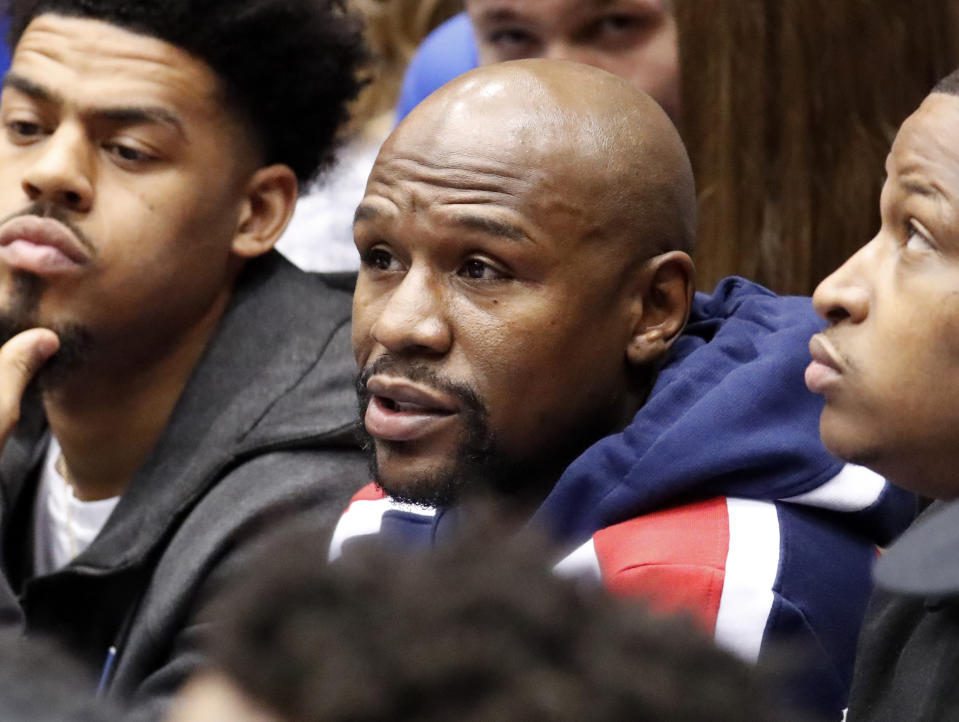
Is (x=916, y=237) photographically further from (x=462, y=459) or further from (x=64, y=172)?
(x=64, y=172)

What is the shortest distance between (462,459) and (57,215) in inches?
A: 38.3

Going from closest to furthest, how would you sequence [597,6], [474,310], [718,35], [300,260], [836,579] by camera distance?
[836,579], [474,310], [597,6], [718,35], [300,260]

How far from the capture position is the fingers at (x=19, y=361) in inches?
91.0

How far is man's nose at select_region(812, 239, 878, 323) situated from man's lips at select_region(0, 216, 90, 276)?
4.42ft

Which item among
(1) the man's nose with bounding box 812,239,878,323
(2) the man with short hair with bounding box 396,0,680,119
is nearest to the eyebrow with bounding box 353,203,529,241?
(1) the man's nose with bounding box 812,239,878,323

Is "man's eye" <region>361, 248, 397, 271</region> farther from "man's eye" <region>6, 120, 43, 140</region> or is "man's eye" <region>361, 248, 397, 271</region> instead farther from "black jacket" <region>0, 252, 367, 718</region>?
"man's eye" <region>6, 120, 43, 140</region>

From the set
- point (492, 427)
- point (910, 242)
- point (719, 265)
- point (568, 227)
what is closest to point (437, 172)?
point (568, 227)

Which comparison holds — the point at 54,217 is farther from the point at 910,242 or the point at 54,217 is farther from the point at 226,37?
the point at 910,242

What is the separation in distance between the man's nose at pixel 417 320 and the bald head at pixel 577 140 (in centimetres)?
17

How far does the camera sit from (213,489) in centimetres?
231

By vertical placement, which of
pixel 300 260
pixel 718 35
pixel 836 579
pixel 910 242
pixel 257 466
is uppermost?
pixel 910 242

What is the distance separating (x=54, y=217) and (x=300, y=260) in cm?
108

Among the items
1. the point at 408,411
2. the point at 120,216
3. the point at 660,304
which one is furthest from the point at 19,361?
the point at 660,304

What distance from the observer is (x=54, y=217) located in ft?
7.72
